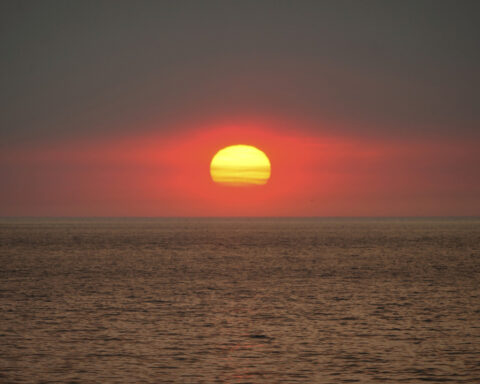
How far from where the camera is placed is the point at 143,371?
2209 cm

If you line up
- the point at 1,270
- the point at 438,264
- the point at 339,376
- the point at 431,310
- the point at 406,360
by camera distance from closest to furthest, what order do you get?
the point at 339,376, the point at 406,360, the point at 431,310, the point at 1,270, the point at 438,264

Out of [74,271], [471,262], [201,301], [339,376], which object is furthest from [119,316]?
[471,262]

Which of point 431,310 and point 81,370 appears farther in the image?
point 431,310

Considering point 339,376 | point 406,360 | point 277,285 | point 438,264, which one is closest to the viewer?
point 339,376

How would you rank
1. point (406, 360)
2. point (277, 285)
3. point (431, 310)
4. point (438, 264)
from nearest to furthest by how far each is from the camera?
point (406, 360)
point (431, 310)
point (277, 285)
point (438, 264)

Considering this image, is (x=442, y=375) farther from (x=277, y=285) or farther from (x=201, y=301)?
(x=277, y=285)

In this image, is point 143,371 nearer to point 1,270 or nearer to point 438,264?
point 1,270

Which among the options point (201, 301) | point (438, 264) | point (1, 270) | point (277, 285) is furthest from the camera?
point (438, 264)

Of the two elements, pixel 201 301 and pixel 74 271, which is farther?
pixel 74 271

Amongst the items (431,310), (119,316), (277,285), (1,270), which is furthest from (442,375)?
(1,270)

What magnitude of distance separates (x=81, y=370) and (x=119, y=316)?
11.3 metres

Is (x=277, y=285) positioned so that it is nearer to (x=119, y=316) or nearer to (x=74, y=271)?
(x=119, y=316)

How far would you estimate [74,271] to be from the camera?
6325 centimetres

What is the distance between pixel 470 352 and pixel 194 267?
4537 centimetres
